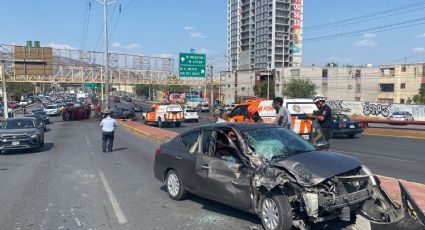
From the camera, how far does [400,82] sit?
83.8 meters

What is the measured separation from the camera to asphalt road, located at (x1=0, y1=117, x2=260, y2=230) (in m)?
6.62

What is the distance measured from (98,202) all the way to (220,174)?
2738mm

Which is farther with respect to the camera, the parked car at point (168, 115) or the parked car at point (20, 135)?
the parked car at point (168, 115)

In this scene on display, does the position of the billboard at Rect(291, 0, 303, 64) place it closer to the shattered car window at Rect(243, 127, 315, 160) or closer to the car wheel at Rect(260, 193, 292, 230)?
the shattered car window at Rect(243, 127, 315, 160)

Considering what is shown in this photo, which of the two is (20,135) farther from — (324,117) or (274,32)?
(274,32)

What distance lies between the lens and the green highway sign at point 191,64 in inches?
1880

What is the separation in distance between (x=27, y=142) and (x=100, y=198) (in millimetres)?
10147

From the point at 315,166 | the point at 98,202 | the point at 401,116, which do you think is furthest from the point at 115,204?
the point at 401,116

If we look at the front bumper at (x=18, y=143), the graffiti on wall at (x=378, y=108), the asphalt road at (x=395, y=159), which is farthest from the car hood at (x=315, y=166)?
the graffiti on wall at (x=378, y=108)

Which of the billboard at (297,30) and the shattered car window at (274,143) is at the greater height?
the billboard at (297,30)

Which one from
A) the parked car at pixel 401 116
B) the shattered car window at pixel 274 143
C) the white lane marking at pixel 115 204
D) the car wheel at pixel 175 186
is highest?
the shattered car window at pixel 274 143

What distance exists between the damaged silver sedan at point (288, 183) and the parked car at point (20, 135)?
1187 centimetres

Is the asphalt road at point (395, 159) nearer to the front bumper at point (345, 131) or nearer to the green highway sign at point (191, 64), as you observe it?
the front bumper at point (345, 131)

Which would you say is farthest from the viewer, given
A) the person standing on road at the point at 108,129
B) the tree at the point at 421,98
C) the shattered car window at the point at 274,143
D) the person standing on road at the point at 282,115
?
the tree at the point at 421,98
